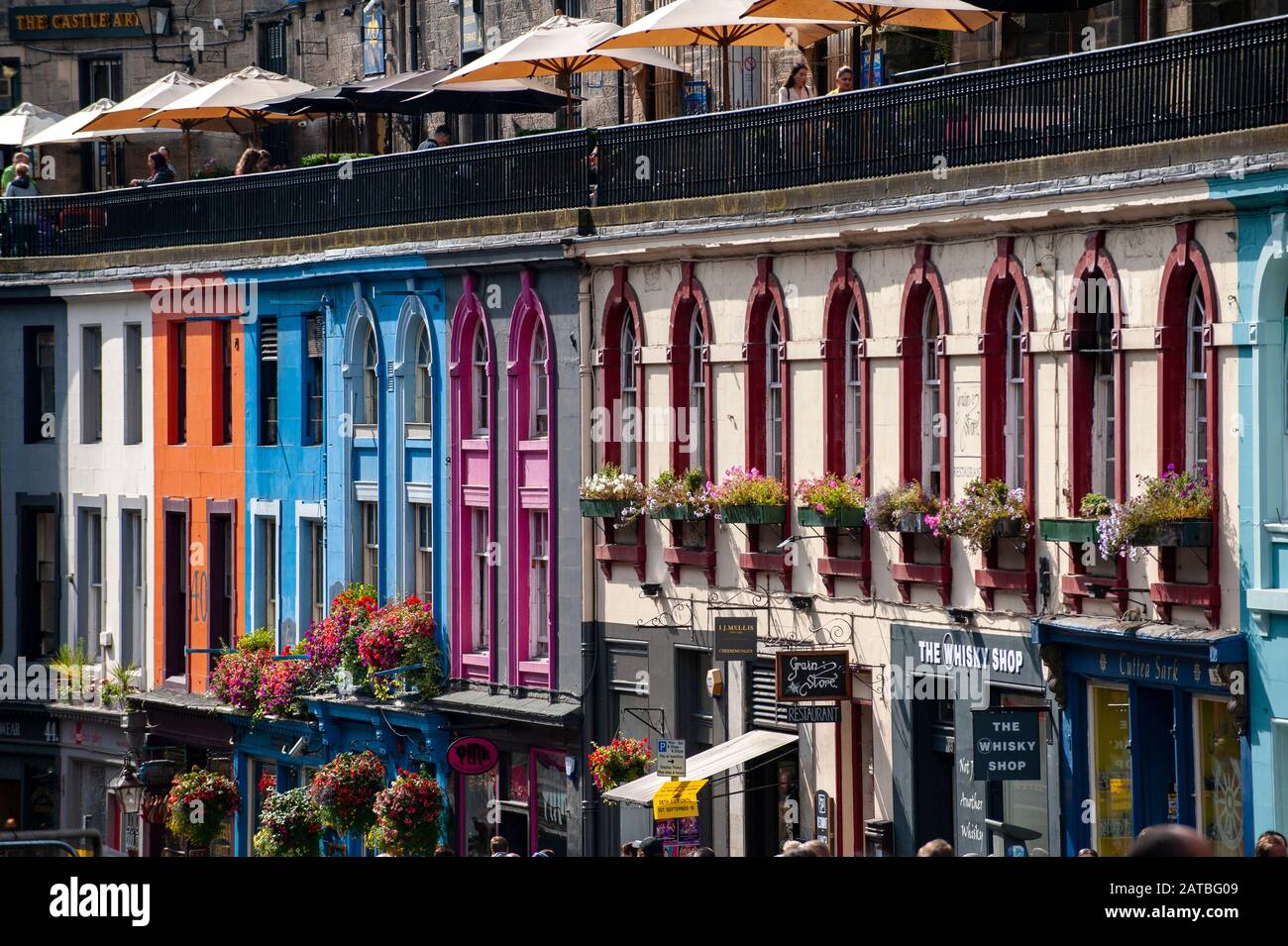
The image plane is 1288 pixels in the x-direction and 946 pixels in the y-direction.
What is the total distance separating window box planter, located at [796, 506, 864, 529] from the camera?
2505 cm

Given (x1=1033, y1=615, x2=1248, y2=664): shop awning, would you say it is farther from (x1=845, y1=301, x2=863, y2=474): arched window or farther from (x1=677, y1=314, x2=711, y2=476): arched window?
(x1=677, y1=314, x2=711, y2=476): arched window

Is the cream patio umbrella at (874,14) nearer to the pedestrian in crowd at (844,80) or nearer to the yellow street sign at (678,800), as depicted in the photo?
the pedestrian in crowd at (844,80)

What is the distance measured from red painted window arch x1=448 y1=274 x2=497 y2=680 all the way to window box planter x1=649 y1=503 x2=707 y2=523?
169 inches

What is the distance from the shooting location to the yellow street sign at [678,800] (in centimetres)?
2562

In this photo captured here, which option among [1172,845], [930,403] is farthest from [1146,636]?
[1172,845]

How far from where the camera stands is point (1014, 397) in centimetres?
2294

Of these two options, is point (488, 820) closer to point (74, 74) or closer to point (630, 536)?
point (630, 536)

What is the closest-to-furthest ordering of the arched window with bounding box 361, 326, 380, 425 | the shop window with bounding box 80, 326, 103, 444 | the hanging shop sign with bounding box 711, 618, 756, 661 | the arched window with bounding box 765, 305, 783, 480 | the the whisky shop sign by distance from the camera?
1. the hanging shop sign with bounding box 711, 618, 756, 661
2. the arched window with bounding box 765, 305, 783, 480
3. the arched window with bounding box 361, 326, 380, 425
4. the shop window with bounding box 80, 326, 103, 444
5. the the whisky shop sign

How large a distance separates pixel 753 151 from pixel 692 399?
2872 millimetres

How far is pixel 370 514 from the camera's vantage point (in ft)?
115

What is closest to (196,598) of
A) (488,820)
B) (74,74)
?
(488,820)

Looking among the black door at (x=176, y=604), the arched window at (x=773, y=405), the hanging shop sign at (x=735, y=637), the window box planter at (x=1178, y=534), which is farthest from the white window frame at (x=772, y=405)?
the black door at (x=176, y=604)

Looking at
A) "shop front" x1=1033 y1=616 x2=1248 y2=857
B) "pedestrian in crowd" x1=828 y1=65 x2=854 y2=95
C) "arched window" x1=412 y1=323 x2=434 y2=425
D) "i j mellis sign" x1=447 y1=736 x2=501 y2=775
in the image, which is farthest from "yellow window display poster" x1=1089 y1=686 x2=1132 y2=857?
"arched window" x1=412 y1=323 x2=434 y2=425
